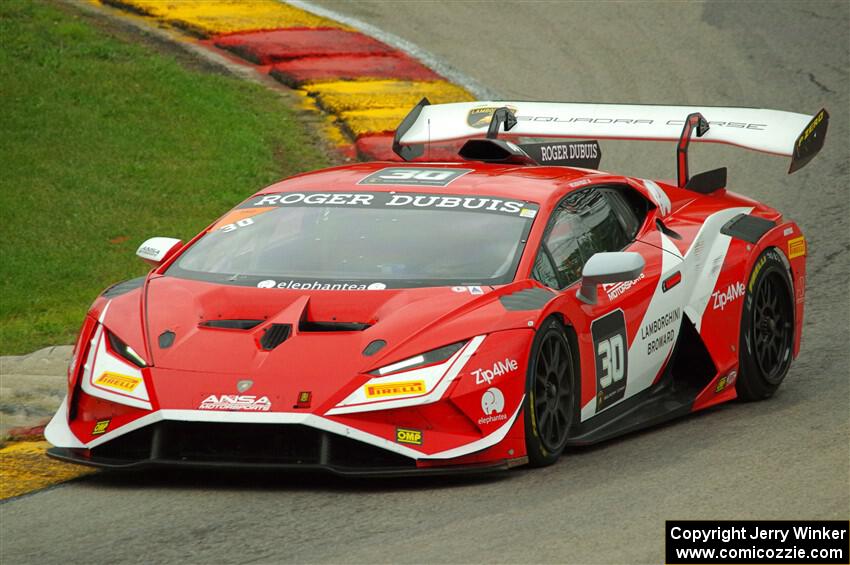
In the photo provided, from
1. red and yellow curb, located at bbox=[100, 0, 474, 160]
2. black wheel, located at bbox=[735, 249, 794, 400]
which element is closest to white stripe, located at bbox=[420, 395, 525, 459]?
black wheel, located at bbox=[735, 249, 794, 400]

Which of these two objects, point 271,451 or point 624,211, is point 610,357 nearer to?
point 624,211

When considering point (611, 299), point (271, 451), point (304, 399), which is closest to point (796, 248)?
point (611, 299)

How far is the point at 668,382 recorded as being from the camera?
7.99 meters

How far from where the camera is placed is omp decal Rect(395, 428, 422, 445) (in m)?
6.15

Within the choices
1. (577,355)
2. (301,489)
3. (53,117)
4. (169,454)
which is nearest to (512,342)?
(577,355)

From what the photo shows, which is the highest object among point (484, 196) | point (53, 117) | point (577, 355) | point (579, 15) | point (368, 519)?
point (579, 15)

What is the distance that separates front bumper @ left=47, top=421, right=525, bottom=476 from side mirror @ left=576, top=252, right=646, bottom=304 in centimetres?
106

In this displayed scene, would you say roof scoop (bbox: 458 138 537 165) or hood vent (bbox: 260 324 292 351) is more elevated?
roof scoop (bbox: 458 138 537 165)

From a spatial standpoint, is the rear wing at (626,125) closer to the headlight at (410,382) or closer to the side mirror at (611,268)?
the side mirror at (611,268)

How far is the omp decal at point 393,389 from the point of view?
6.16 metres

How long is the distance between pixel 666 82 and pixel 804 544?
38.7 feet

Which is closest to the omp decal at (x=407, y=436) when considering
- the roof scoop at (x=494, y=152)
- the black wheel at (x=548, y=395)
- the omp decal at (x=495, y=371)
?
the omp decal at (x=495, y=371)

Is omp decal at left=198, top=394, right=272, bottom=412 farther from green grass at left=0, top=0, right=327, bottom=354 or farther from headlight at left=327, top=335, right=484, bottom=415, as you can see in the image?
green grass at left=0, top=0, right=327, bottom=354

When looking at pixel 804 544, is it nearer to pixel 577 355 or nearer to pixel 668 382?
pixel 577 355
